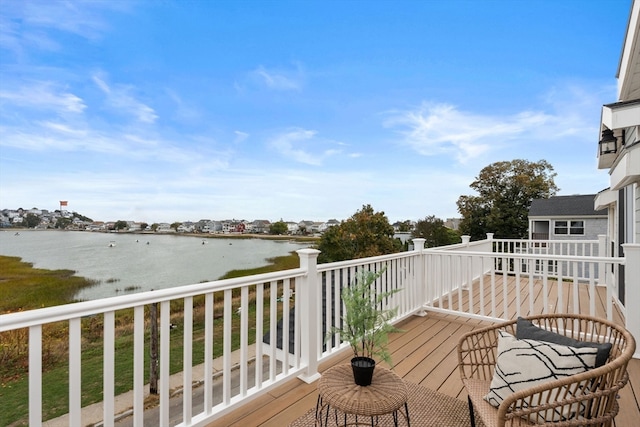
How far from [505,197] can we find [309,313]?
2855cm

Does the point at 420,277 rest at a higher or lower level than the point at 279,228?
lower

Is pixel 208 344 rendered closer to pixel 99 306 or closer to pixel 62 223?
pixel 99 306

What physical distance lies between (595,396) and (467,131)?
496 inches

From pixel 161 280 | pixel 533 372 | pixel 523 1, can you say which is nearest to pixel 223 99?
pixel 523 1

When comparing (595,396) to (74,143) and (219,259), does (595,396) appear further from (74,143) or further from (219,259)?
(219,259)

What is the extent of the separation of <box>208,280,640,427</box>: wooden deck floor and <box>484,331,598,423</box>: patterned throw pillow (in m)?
0.91

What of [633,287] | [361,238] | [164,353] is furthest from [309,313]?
[361,238]

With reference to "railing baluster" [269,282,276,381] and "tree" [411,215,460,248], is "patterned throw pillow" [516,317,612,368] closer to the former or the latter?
"railing baluster" [269,282,276,381]

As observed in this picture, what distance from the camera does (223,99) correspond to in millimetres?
14461

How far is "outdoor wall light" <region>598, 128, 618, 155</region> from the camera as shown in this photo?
4898mm

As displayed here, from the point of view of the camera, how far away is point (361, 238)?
24.0 meters

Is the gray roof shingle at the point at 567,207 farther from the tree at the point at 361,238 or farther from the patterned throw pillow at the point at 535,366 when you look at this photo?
the patterned throw pillow at the point at 535,366

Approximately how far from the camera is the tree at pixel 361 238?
78.4ft

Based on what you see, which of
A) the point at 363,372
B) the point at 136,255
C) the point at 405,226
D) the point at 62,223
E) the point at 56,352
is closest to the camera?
the point at 363,372
